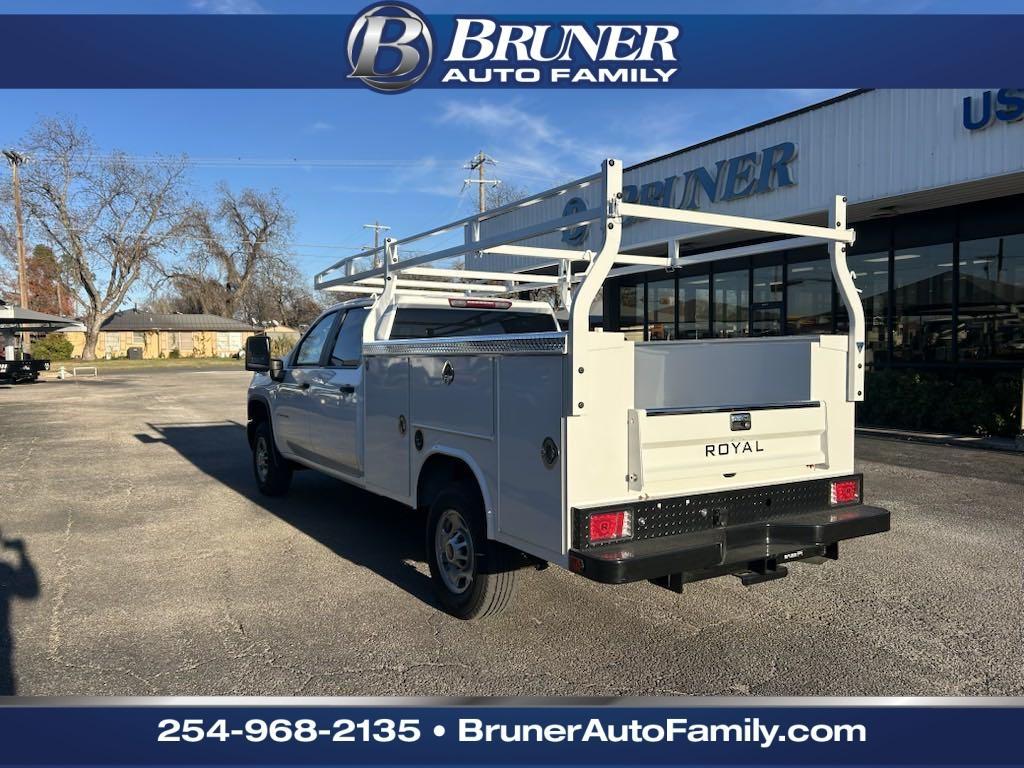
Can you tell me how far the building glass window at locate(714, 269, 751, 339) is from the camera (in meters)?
16.5

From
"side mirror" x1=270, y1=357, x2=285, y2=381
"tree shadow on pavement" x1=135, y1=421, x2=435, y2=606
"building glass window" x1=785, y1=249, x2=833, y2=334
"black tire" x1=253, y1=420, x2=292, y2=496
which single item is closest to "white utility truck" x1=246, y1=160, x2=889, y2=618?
"tree shadow on pavement" x1=135, y1=421, x2=435, y2=606

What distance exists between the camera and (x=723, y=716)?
11.0 feet

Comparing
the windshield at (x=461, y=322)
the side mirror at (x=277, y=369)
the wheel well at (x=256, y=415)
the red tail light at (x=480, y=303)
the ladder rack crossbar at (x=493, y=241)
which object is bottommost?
the wheel well at (x=256, y=415)

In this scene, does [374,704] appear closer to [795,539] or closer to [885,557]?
[795,539]

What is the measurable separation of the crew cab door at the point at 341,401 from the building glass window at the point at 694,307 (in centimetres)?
1229

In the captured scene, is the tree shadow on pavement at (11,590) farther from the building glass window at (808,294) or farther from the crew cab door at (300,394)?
Result: the building glass window at (808,294)

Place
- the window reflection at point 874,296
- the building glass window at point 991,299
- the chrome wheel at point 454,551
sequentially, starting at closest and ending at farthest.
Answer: the chrome wheel at point 454,551 < the building glass window at point 991,299 < the window reflection at point 874,296

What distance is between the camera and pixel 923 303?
526 inches

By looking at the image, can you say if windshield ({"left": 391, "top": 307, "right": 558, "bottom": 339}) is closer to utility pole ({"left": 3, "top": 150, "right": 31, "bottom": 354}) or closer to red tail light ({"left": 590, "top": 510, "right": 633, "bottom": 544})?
red tail light ({"left": 590, "top": 510, "right": 633, "bottom": 544})

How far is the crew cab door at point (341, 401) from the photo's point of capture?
5.78 m

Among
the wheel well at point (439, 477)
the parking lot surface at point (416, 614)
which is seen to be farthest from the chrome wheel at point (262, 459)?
the wheel well at point (439, 477)

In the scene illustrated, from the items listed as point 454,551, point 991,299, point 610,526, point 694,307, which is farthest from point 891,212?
point 610,526

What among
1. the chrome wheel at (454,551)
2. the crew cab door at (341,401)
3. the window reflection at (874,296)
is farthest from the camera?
the window reflection at (874,296)

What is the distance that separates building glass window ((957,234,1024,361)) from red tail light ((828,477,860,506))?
977 centimetres
